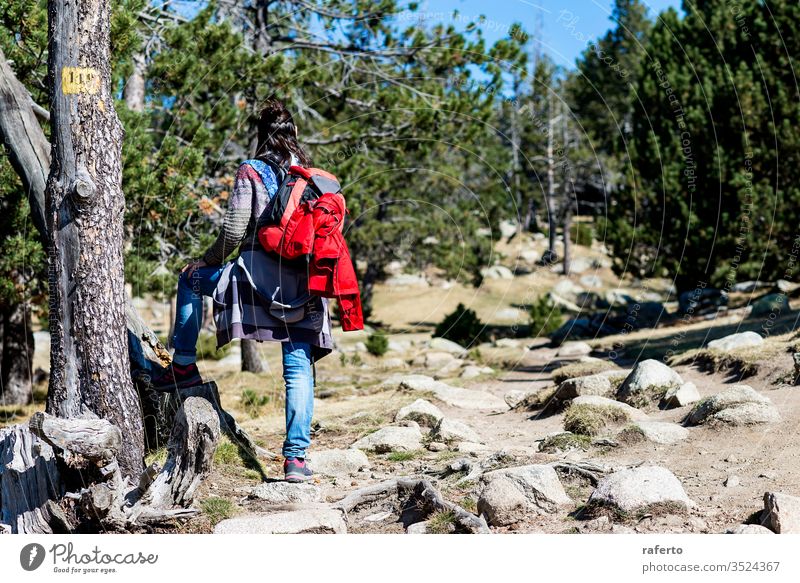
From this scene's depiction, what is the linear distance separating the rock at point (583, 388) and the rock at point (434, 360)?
737 centimetres

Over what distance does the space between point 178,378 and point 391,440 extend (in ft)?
6.00

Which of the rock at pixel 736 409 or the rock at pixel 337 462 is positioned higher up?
the rock at pixel 736 409

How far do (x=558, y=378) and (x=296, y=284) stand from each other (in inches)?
209

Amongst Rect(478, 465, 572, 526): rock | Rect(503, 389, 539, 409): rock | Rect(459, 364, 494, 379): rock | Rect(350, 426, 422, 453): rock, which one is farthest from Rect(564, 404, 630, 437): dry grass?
Rect(459, 364, 494, 379): rock

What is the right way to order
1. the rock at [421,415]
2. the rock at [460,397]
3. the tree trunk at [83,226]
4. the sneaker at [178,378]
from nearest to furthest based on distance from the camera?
the tree trunk at [83,226]
the sneaker at [178,378]
the rock at [421,415]
the rock at [460,397]

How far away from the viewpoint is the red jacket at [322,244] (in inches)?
211

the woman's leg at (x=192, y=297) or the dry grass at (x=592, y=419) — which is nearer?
the woman's leg at (x=192, y=297)

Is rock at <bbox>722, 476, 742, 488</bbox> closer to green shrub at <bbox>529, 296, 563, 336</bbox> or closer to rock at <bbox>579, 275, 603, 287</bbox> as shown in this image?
green shrub at <bbox>529, 296, 563, 336</bbox>

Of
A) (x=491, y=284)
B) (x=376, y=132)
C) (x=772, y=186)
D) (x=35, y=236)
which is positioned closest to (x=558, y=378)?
(x=376, y=132)

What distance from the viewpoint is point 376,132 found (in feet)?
43.2

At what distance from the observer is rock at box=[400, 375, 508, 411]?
9625 mm

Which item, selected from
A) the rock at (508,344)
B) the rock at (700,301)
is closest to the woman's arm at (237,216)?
the rock at (508,344)

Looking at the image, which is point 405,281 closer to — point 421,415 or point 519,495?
point 421,415

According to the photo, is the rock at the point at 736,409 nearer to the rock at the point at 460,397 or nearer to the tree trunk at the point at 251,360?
the rock at the point at 460,397
